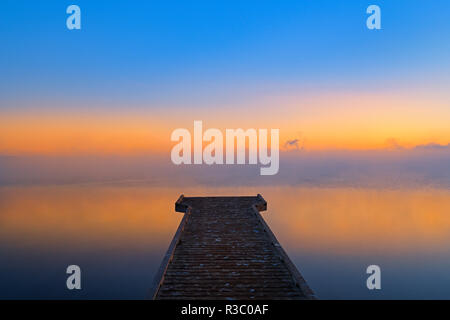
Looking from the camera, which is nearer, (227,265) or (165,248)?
(227,265)

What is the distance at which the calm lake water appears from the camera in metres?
11.9

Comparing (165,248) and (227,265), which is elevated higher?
(227,265)

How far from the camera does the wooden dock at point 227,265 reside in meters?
6.05

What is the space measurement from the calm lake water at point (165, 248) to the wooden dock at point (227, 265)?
2321 mm

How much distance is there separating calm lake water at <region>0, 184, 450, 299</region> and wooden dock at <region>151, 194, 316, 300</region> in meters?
2.32

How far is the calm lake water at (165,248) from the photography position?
11.9 metres

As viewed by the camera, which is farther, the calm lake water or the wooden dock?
the calm lake water

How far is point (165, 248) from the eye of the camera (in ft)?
53.8

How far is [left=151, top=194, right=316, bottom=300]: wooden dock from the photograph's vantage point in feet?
19.8

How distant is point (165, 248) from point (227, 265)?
386 inches

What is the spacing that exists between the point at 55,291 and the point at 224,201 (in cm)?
809

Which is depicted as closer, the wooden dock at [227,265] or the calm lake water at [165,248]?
the wooden dock at [227,265]

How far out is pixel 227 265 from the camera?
24.4 feet
